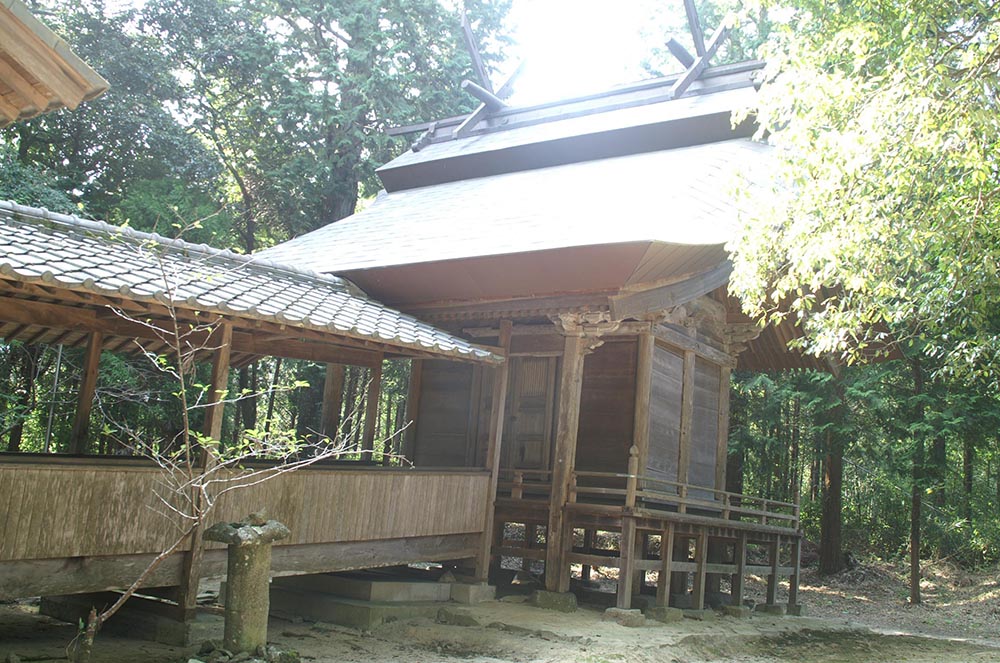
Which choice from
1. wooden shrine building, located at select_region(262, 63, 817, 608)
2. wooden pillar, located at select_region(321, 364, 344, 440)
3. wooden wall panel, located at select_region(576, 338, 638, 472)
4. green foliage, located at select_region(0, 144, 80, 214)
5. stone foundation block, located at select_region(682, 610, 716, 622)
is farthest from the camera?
green foliage, located at select_region(0, 144, 80, 214)

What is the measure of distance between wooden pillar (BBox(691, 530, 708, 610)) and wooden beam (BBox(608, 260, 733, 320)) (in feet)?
10.3

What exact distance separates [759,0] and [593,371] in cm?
512

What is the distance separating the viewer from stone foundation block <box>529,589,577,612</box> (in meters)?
9.42

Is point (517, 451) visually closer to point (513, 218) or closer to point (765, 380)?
point (513, 218)

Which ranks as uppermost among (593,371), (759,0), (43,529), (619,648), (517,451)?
(759,0)

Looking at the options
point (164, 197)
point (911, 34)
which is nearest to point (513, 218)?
point (911, 34)

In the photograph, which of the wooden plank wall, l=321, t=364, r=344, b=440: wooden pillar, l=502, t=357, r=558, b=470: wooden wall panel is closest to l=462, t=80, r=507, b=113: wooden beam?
l=321, t=364, r=344, b=440: wooden pillar

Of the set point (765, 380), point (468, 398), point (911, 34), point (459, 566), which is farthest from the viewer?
point (765, 380)

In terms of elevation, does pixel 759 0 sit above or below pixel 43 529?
above

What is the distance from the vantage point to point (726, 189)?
7.05 m

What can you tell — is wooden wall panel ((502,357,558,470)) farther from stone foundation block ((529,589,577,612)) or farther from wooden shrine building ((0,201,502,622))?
stone foundation block ((529,589,577,612))

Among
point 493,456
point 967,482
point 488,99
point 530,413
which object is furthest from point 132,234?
point 967,482

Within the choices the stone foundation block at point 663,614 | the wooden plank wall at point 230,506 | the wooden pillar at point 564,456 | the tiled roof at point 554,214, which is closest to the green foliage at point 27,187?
the tiled roof at point 554,214

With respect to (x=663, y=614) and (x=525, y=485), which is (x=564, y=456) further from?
(x=663, y=614)
